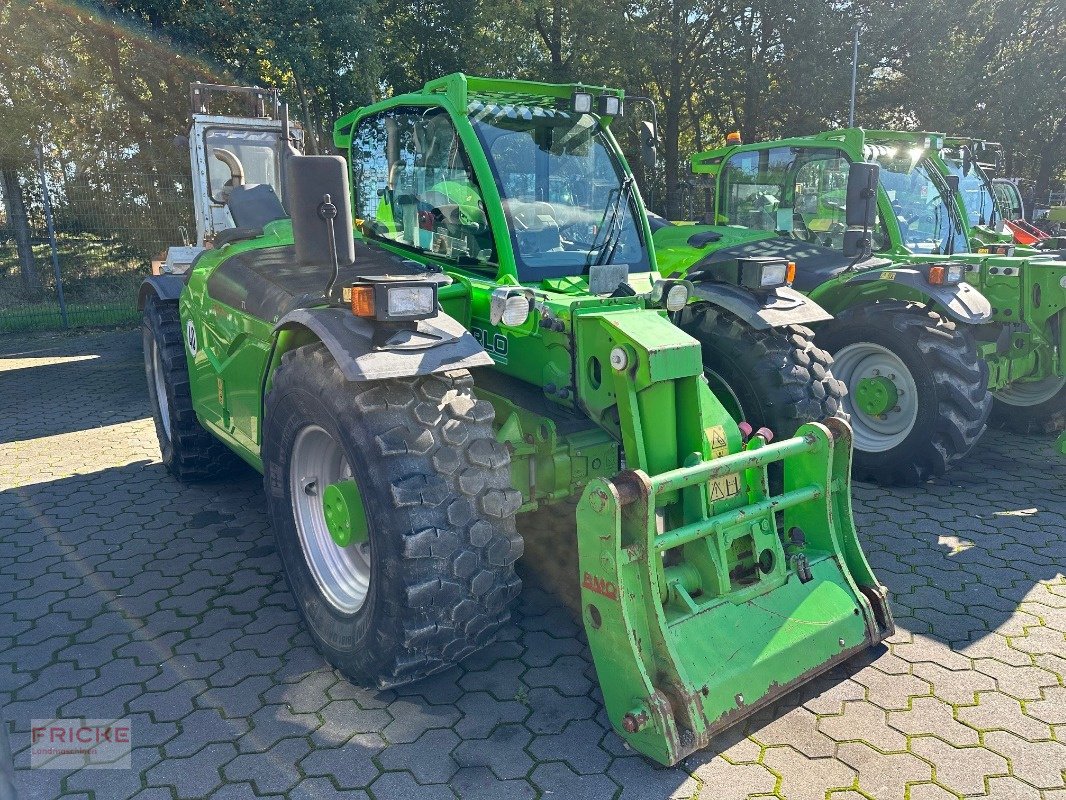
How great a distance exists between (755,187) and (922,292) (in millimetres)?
2216

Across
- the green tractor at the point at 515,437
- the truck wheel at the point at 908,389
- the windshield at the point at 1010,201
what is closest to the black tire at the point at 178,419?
the green tractor at the point at 515,437

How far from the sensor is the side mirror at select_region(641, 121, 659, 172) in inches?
178

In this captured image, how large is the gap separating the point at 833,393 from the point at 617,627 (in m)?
1.95

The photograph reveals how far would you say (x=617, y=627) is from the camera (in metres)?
2.78

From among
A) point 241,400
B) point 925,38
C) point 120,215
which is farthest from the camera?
point 925,38

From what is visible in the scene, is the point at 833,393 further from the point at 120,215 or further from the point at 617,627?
the point at 120,215

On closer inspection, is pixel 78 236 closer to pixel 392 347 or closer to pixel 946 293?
pixel 392 347

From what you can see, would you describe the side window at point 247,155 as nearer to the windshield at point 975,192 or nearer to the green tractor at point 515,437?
the green tractor at point 515,437

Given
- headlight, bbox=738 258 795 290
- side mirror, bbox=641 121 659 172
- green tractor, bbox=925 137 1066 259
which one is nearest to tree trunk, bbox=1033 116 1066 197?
green tractor, bbox=925 137 1066 259

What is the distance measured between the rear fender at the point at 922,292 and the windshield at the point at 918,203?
0.69 meters

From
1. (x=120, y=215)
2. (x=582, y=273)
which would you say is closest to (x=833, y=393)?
(x=582, y=273)

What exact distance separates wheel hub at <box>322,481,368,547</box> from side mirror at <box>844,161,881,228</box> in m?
3.92

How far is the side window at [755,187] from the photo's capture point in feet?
23.1

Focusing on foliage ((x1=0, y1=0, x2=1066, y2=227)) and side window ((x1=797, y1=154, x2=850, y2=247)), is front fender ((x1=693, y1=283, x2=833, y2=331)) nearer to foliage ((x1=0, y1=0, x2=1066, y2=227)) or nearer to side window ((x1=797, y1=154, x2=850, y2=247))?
side window ((x1=797, y1=154, x2=850, y2=247))
